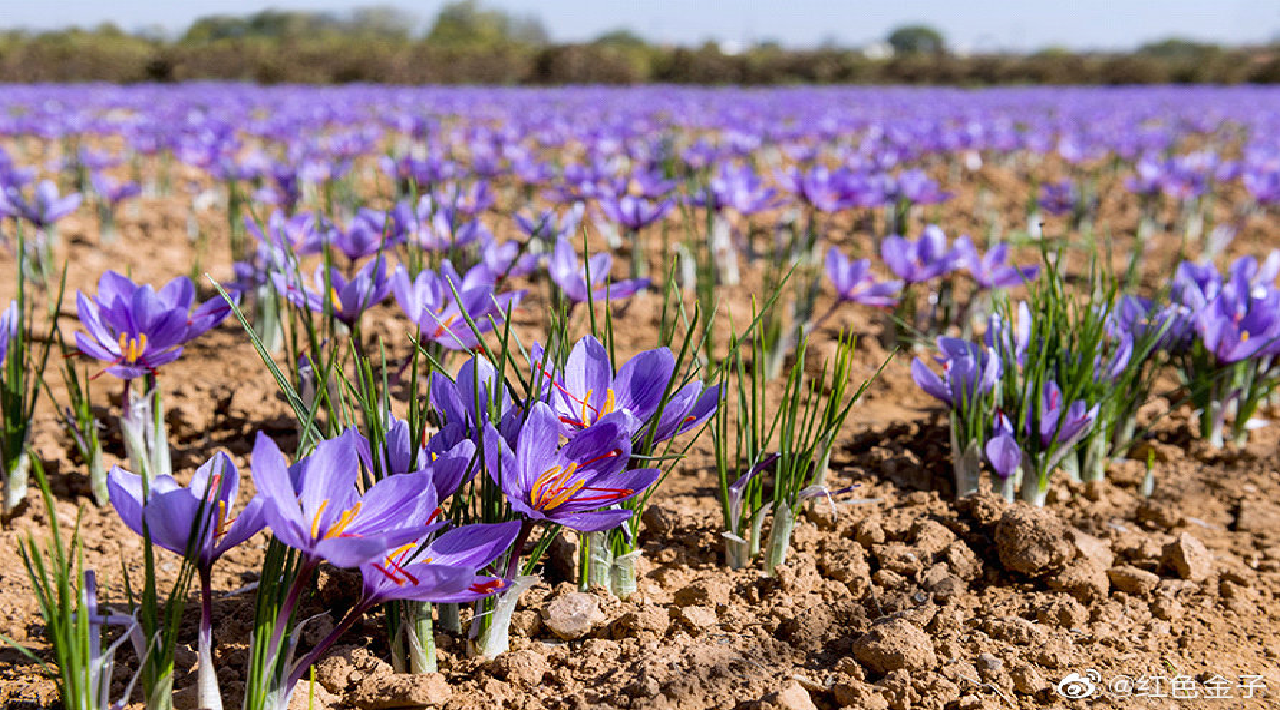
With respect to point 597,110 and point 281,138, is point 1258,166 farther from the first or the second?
point 597,110

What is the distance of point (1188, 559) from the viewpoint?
1.64 m

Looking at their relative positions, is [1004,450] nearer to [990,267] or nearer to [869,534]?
[869,534]

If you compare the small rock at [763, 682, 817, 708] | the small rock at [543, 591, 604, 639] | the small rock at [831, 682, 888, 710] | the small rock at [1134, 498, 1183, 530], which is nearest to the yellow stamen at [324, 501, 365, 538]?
the small rock at [543, 591, 604, 639]

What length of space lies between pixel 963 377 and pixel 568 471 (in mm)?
977

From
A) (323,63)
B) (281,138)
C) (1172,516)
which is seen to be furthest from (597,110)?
(323,63)

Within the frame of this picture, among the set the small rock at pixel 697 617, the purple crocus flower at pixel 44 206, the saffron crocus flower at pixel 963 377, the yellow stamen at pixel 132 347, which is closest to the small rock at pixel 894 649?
the small rock at pixel 697 617

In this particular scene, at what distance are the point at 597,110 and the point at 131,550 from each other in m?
11.1

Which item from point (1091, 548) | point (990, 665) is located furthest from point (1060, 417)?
point (990, 665)

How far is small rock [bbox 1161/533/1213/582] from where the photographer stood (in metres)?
1.64

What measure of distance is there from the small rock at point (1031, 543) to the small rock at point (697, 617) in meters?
0.54

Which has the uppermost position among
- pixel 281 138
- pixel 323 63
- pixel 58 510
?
pixel 323 63

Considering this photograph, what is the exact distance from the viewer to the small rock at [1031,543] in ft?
5.17

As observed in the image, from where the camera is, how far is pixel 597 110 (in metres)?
12.2

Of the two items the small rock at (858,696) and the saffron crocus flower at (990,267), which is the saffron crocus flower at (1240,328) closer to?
the saffron crocus flower at (990,267)
